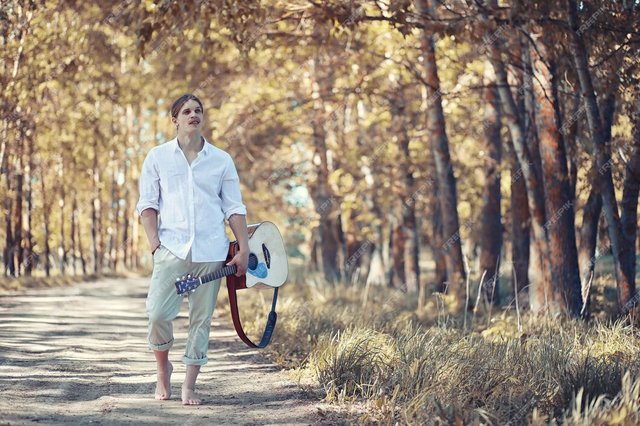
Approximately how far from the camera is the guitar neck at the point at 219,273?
6.86m

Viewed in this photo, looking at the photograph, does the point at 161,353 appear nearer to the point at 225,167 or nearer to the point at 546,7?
the point at 225,167

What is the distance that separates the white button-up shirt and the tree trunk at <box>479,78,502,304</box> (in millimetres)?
12501

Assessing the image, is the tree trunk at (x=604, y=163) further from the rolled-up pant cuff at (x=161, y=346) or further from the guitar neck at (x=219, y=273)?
the rolled-up pant cuff at (x=161, y=346)

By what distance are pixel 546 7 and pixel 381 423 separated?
651cm

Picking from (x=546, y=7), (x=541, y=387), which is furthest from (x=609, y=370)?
(x=546, y=7)

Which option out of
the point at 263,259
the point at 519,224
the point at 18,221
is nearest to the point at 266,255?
the point at 263,259

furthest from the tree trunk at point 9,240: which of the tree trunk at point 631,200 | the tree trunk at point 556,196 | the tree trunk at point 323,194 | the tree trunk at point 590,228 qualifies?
the tree trunk at point 631,200

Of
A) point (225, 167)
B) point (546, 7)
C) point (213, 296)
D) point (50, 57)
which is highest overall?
point (50, 57)

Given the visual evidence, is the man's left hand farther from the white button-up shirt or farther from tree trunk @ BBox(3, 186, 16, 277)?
tree trunk @ BBox(3, 186, 16, 277)

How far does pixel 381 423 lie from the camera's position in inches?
246

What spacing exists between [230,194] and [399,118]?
51.6 ft

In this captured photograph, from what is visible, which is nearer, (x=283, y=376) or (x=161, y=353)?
(x=161, y=353)

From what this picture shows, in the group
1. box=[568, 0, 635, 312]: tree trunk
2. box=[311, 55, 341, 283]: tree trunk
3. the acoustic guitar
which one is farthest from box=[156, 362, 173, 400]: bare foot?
box=[311, 55, 341, 283]: tree trunk

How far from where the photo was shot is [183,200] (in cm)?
688
